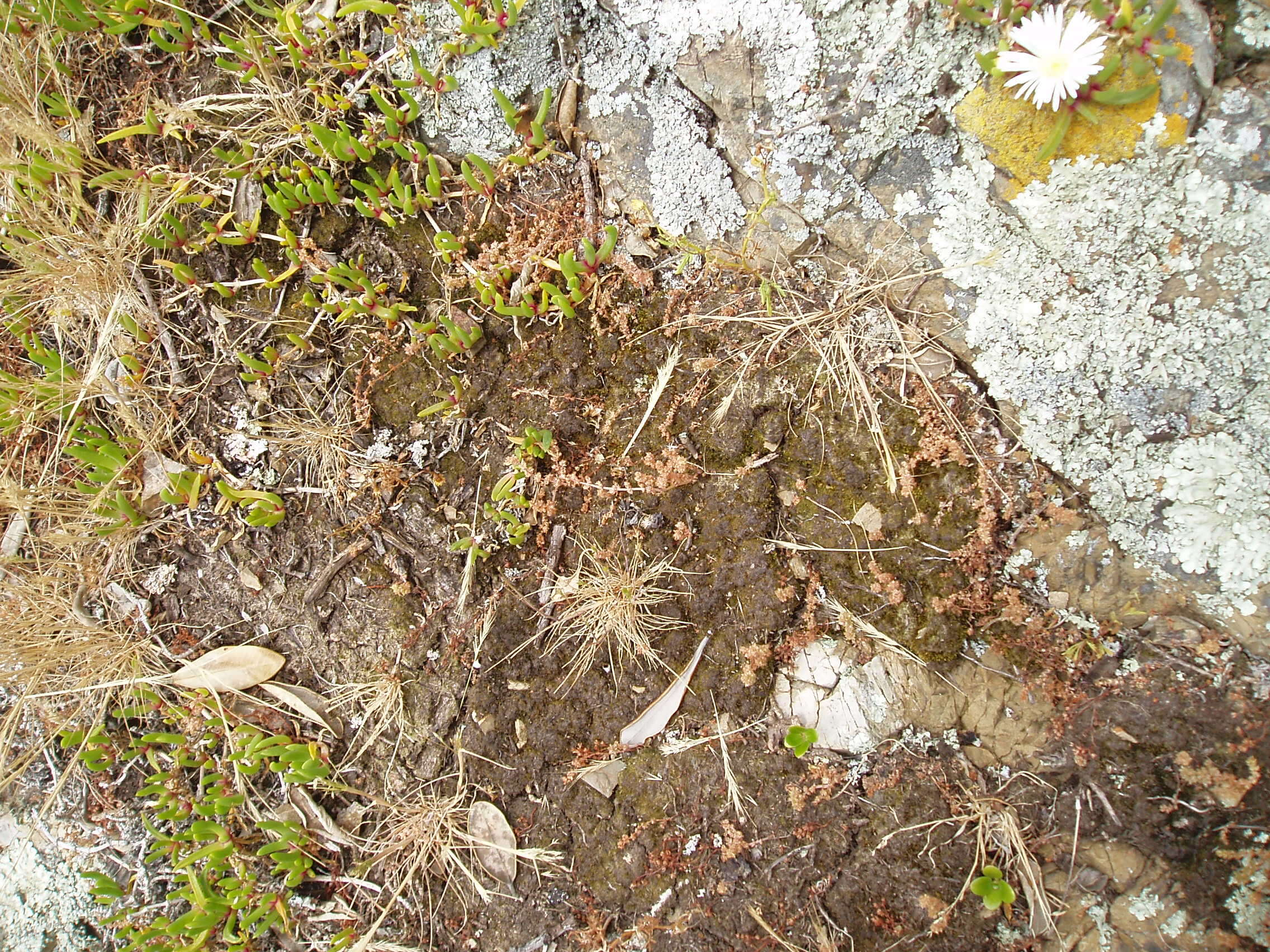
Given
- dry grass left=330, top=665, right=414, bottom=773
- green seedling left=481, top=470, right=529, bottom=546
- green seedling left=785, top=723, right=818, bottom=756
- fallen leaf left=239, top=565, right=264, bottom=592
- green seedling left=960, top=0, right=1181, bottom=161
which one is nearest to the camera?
green seedling left=960, top=0, right=1181, bottom=161

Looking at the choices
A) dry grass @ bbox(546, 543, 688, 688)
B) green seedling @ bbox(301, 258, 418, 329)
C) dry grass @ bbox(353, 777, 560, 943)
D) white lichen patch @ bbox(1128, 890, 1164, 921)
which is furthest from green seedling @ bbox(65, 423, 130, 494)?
white lichen patch @ bbox(1128, 890, 1164, 921)

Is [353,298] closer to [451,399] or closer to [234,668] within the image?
[451,399]

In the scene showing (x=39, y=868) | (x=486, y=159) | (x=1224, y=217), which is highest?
(x=1224, y=217)

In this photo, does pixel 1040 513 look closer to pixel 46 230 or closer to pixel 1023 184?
pixel 1023 184

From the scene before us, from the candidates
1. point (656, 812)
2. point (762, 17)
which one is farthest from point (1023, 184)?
point (656, 812)

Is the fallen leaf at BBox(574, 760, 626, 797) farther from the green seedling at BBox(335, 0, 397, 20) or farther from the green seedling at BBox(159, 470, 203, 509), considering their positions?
the green seedling at BBox(335, 0, 397, 20)

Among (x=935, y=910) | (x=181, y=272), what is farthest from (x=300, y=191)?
(x=935, y=910)
